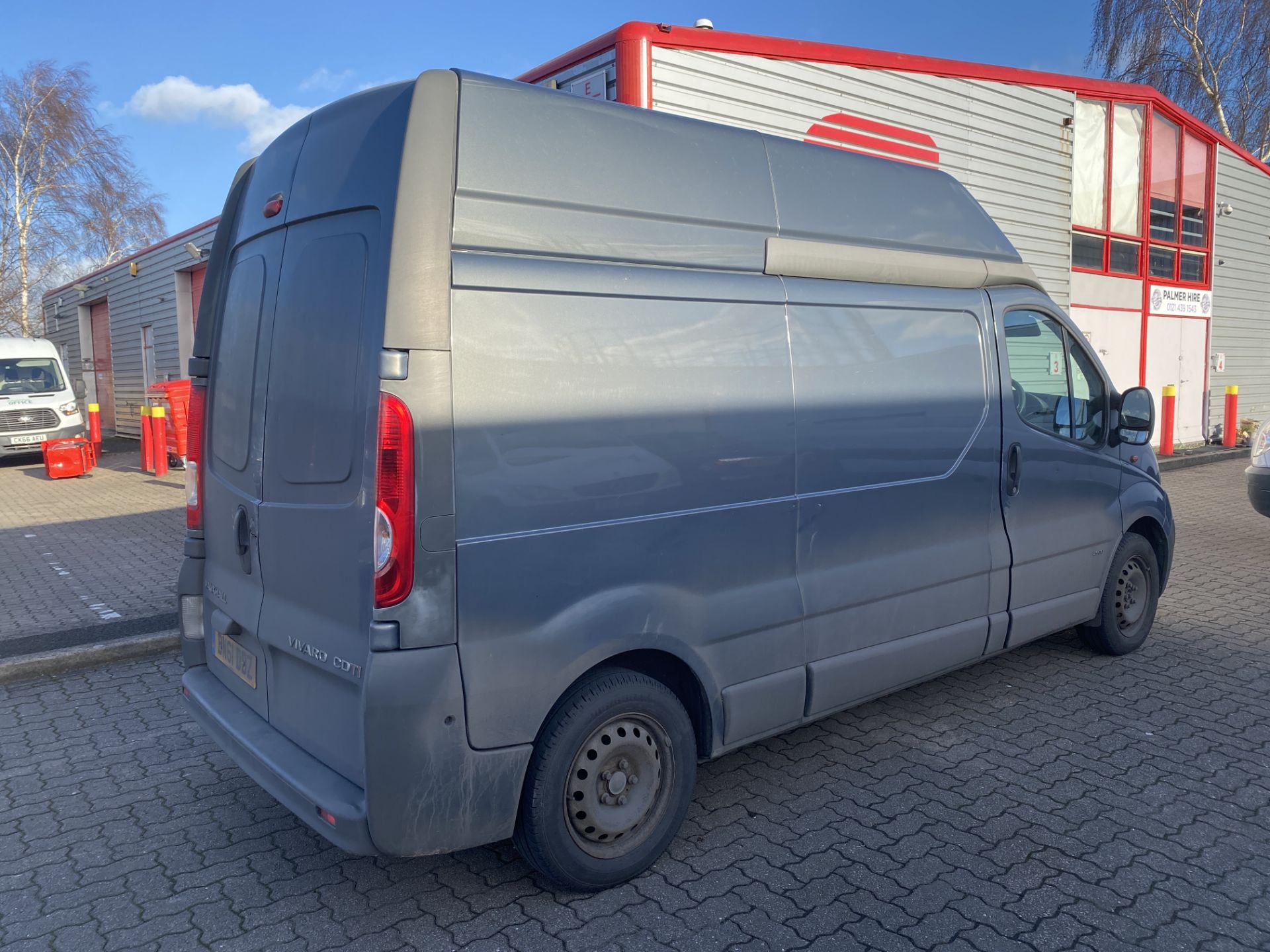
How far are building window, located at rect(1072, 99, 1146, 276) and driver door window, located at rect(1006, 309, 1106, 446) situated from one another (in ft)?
37.3

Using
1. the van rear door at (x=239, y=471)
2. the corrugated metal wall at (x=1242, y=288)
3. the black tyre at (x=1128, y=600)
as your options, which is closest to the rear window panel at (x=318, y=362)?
the van rear door at (x=239, y=471)

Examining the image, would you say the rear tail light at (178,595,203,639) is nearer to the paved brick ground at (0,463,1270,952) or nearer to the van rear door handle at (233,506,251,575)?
the van rear door handle at (233,506,251,575)

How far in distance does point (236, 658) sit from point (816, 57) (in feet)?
29.2

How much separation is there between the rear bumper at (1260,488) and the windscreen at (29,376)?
17719 mm

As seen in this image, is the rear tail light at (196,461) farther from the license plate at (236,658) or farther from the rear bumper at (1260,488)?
the rear bumper at (1260,488)

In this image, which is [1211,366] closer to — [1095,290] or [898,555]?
[1095,290]

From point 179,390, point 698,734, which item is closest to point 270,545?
point 698,734

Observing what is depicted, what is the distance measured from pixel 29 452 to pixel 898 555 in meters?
16.5

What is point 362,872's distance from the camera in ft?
10.8

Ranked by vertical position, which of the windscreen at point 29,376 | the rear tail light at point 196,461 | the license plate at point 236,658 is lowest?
the license plate at point 236,658

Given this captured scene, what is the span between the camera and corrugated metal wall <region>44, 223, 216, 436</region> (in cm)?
1747

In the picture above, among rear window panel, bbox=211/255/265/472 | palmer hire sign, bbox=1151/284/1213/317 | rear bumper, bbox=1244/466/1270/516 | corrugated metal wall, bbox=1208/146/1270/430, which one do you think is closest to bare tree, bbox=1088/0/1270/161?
corrugated metal wall, bbox=1208/146/1270/430

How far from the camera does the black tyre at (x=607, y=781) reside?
2912 mm

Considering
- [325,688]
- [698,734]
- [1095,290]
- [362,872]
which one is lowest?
[362,872]
